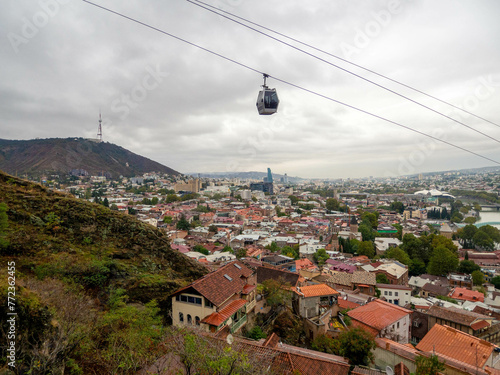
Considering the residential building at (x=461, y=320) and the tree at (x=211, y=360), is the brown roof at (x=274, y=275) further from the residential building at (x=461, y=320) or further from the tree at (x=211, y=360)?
the tree at (x=211, y=360)

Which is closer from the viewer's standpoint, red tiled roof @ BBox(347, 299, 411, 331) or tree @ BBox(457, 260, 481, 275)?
red tiled roof @ BBox(347, 299, 411, 331)

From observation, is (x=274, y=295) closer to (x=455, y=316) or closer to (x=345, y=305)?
(x=345, y=305)

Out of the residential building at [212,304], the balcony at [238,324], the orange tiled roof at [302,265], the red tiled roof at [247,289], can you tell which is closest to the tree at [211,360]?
the residential building at [212,304]

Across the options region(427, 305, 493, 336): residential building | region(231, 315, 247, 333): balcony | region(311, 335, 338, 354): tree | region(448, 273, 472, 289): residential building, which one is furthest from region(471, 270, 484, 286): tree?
region(231, 315, 247, 333): balcony

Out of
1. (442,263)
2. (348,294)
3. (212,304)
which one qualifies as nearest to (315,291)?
(212,304)

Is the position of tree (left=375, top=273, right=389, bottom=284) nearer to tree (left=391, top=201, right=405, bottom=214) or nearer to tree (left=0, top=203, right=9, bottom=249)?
tree (left=0, top=203, right=9, bottom=249)

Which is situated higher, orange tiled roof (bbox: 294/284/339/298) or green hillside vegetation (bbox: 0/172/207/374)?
green hillside vegetation (bbox: 0/172/207/374)
